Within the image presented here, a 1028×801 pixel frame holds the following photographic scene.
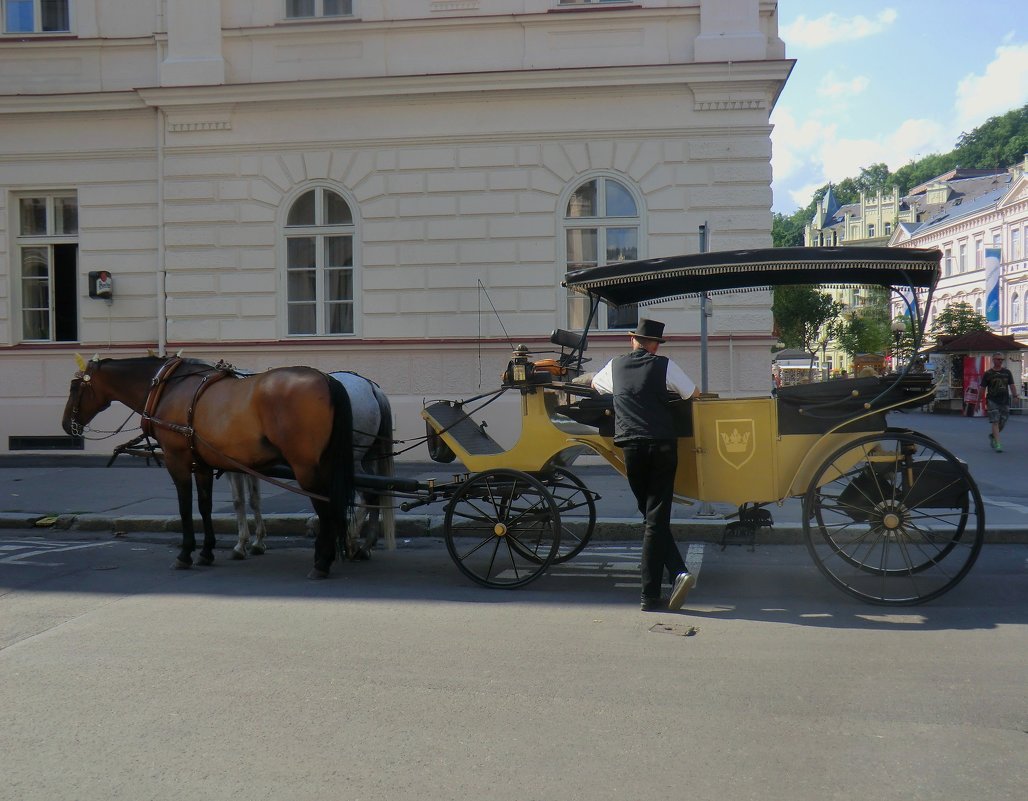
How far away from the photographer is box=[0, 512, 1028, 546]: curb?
8.95 metres

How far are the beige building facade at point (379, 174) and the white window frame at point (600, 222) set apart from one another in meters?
0.03

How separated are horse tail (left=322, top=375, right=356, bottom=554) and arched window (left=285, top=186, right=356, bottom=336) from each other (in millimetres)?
7788

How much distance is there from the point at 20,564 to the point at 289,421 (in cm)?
270

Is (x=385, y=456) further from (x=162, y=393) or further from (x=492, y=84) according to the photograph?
(x=492, y=84)

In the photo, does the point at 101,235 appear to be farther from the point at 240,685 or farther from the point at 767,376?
the point at 240,685

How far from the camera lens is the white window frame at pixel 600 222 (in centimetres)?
1439

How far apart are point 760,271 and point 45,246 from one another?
13.1 metres

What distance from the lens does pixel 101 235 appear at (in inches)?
607

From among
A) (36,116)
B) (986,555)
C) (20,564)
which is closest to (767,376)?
(986,555)

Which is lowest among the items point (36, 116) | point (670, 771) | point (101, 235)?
point (670, 771)

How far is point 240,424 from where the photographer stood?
7.62 m

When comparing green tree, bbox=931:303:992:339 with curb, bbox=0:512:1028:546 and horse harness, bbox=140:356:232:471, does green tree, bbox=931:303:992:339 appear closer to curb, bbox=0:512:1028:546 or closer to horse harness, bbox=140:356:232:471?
curb, bbox=0:512:1028:546

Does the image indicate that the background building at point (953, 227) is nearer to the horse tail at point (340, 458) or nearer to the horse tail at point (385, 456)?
the horse tail at point (385, 456)

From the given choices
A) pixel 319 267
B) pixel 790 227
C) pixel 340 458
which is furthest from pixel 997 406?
pixel 790 227
